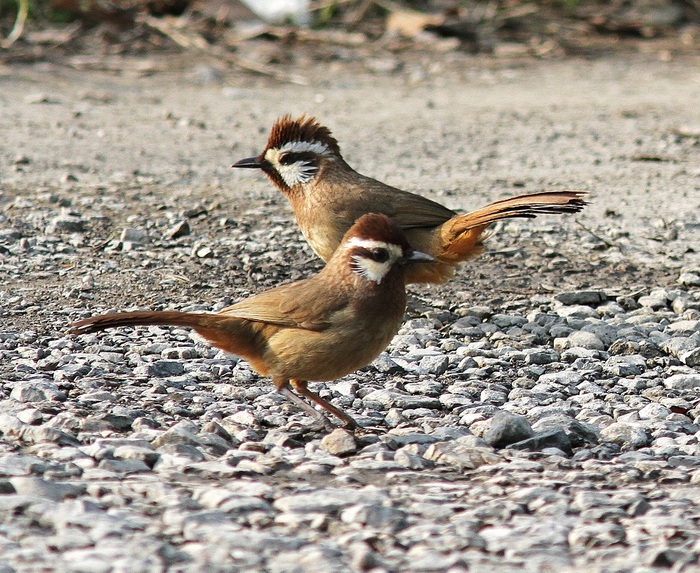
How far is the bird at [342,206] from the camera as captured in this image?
21.4 feet

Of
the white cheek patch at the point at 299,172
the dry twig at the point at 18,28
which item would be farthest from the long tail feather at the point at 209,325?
the dry twig at the point at 18,28

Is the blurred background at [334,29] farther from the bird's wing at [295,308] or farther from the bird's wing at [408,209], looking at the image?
the bird's wing at [295,308]

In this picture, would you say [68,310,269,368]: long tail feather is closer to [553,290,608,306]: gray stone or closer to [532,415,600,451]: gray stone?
[532,415,600,451]: gray stone

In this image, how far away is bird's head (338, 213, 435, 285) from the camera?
4.95 metres

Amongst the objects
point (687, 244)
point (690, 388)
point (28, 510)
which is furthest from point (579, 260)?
point (28, 510)

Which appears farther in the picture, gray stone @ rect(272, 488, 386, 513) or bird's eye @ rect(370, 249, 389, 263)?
bird's eye @ rect(370, 249, 389, 263)

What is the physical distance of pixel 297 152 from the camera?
6.98m

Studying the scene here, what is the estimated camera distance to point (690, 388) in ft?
17.8

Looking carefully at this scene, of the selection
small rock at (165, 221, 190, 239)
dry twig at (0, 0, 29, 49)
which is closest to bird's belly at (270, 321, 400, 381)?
small rock at (165, 221, 190, 239)

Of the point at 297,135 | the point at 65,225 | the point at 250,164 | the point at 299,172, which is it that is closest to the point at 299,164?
the point at 299,172

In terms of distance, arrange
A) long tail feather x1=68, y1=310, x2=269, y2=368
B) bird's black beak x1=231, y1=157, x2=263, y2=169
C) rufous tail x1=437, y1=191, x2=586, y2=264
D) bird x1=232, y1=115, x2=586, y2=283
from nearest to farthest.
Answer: long tail feather x1=68, y1=310, x2=269, y2=368
rufous tail x1=437, y1=191, x2=586, y2=264
bird x1=232, y1=115, x2=586, y2=283
bird's black beak x1=231, y1=157, x2=263, y2=169

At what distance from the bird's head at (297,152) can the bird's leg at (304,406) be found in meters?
2.17

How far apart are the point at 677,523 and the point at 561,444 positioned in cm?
83

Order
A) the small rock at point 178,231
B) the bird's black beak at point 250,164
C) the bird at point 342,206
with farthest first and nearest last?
the small rock at point 178,231
the bird's black beak at point 250,164
the bird at point 342,206
